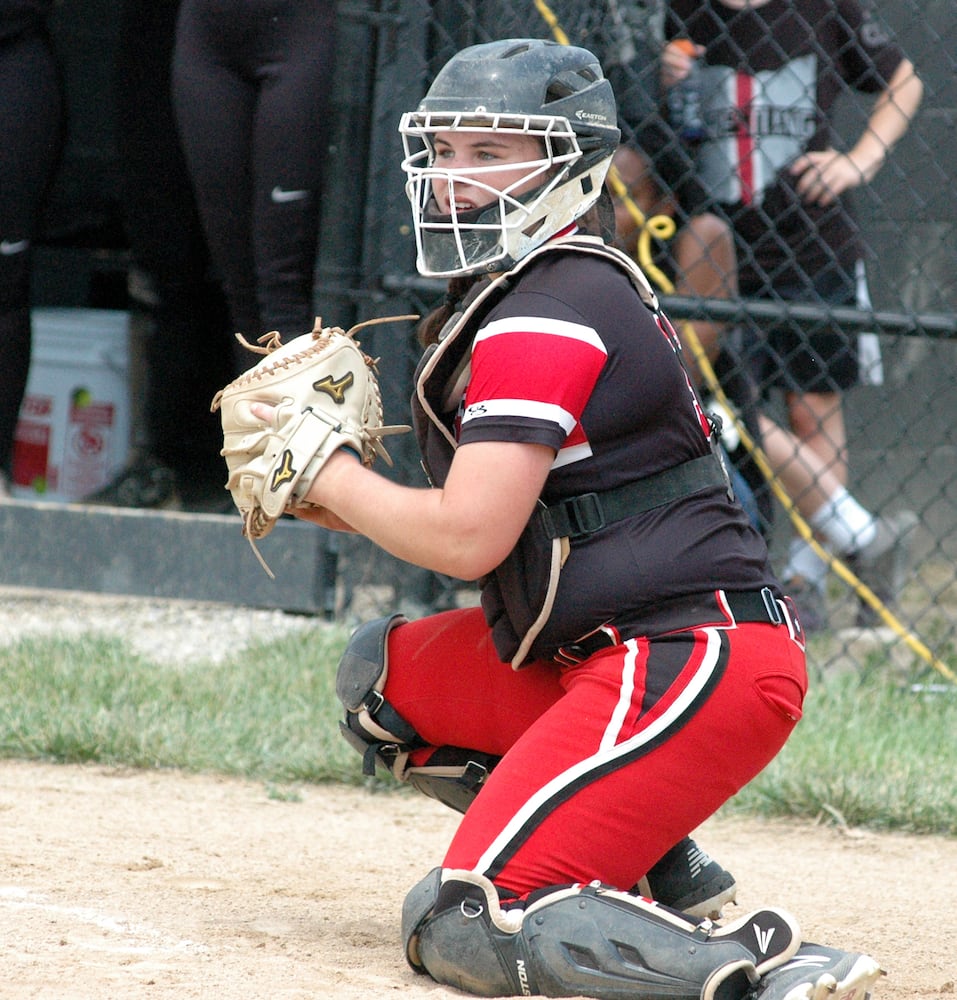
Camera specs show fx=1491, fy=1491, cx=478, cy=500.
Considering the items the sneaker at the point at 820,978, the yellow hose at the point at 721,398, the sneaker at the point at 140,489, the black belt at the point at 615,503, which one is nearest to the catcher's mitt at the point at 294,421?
the black belt at the point at 615,503

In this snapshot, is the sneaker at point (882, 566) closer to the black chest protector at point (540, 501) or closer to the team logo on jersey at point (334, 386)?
the black chest protector at point (540, 501)

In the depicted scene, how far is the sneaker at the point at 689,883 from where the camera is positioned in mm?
2295

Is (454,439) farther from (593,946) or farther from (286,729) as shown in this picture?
(286,729)

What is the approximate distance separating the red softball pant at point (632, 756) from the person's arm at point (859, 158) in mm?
2307

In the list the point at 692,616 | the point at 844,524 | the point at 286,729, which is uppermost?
the point at 692,616

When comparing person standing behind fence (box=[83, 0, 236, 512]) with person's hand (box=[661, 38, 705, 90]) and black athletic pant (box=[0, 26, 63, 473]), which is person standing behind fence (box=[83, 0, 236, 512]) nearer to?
black athletic pant (box=[0, 26, 63, 473])

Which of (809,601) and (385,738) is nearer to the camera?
(385,738)

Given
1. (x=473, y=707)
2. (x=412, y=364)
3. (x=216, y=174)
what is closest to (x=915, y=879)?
(x=473, y=707)

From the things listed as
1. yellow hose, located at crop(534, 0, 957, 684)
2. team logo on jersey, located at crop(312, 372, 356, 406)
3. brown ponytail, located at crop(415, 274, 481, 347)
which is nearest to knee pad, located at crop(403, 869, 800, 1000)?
team logo on jersey, located at crop(312, 372, 356, 406)

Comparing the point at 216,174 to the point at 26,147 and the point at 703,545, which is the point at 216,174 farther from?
the point at 703,545

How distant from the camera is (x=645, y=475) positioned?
2.15 m

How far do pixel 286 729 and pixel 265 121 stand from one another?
1.67 m

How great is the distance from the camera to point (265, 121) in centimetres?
404

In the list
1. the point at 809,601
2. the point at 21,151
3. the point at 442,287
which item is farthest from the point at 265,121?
the point at 809,601
